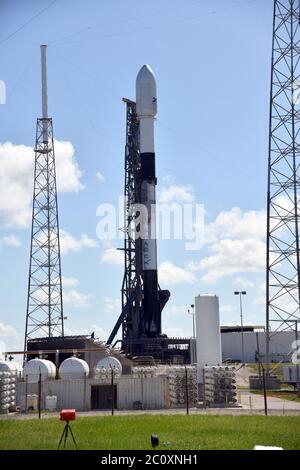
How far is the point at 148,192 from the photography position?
6650cm

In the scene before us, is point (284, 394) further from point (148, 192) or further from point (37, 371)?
point (148, 192)

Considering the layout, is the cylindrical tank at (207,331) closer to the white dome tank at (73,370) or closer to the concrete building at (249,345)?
the white dome tank at (73,370)

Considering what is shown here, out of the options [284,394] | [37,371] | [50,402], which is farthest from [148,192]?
[50,402]

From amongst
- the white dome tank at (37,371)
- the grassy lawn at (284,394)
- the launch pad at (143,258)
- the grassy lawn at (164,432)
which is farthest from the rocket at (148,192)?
the grassy lawn at (164,432)

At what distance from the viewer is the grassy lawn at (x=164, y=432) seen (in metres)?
19.3

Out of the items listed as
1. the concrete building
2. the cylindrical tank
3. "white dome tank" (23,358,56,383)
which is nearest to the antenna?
"white dome tank" (23,358,56,383)

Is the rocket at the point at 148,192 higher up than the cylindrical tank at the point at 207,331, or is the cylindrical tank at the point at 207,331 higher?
the rocket at the point at 148,192

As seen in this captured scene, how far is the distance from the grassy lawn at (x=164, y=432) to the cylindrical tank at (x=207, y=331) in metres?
12.3

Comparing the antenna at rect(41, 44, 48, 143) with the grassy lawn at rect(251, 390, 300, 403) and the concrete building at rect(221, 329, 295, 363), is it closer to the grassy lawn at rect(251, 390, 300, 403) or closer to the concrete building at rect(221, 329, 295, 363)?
the grassy lawn at rect(251, 390, 300, 403)

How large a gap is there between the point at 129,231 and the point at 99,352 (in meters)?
17.3

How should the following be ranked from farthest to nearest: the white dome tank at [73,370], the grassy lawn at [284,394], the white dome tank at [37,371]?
the grassy lawn at [284,394]
the white dome tank at [73,370]
the white dome tank at [37,371]

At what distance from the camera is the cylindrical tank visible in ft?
132
